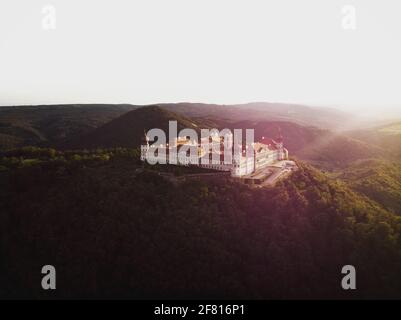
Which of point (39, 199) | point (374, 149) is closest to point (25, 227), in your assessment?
point (39, 199)

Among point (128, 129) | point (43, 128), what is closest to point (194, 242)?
point (128, 129)

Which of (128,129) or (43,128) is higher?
(43,128)

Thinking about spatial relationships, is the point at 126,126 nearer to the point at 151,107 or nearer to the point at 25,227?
the point at 151,107

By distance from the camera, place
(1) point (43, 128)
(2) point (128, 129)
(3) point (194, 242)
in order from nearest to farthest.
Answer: (3) point (194, 242)
(2) point (128, 129)
(1) point (43, 128)

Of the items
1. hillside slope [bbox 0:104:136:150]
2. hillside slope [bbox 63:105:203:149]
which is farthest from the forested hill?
hillside slope [bbox 0:104:136:150]

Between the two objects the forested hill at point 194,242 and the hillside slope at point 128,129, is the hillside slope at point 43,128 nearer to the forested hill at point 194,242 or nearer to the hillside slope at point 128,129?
the hillside slope at point 128,129

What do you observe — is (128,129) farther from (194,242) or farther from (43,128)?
(194,242)

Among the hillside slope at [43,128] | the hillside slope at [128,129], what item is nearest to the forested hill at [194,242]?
the hillside slope at [128,129]

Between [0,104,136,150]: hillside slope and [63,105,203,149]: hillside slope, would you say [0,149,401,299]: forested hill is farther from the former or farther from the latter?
[0,104,136,150]: hillside slope

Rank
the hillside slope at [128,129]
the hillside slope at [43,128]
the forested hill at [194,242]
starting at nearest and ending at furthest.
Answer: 1. the forested hill at [194,242]
2. the hillside slope at [128,129]
3. the hillside slope at [43,128]
